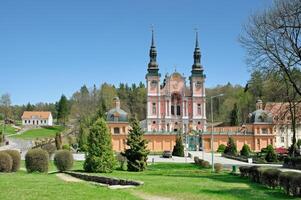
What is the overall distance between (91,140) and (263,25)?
13.6 meters

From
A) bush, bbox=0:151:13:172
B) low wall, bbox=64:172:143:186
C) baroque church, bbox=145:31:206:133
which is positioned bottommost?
low wall, bbox=64:172:143:186

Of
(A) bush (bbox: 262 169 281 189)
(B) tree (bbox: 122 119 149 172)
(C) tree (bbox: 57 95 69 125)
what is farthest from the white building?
(A) bush (bbox: 262 169 281 189)

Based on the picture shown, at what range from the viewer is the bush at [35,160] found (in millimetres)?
26984

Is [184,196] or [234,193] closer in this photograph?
[184,196]

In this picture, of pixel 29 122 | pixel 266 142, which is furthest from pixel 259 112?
pixel 29 122

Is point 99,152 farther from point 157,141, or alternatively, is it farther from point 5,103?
point 5,103

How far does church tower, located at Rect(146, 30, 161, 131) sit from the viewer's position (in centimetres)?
8675

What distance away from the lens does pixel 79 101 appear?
350 feet

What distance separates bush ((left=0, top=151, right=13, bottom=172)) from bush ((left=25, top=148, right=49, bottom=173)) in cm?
115

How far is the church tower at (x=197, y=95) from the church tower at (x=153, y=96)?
6.93 m

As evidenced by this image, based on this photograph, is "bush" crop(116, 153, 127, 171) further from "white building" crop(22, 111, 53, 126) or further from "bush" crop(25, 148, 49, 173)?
"white building" crop(22, 111, 53, 126)

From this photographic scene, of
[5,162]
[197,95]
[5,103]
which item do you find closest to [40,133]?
[5,103]

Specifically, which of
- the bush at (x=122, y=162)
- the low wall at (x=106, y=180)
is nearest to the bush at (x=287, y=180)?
the low wall at (x=106, y=180)

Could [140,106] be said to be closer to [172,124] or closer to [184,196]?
[172,124]
